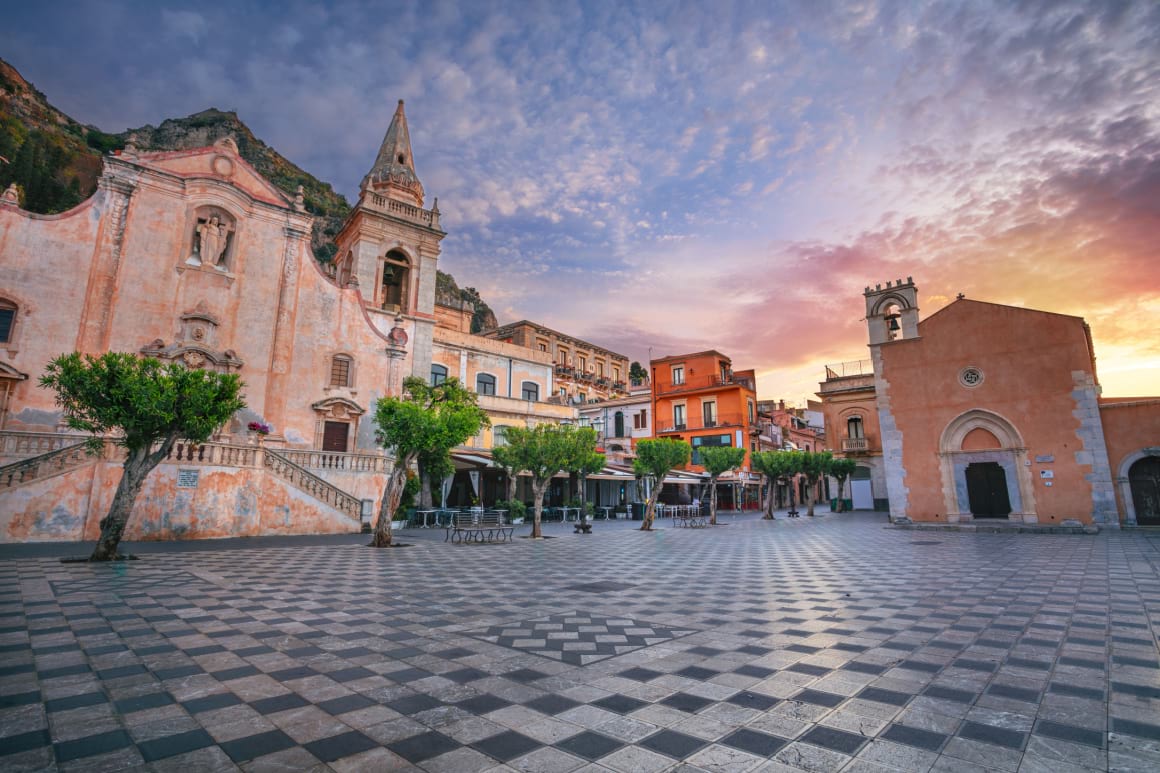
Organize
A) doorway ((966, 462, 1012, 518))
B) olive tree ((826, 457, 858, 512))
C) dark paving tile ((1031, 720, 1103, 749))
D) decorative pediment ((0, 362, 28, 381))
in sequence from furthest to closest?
1. olive tree ((826, 457, 858, 512))
2. doorway ((966, 462, 1012, 518))
3. decorative pediment ((0, 362, 28, 381))
4. dark paving tile ((1031, 720, 1103, 749))

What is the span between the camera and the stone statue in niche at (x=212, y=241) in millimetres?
22312

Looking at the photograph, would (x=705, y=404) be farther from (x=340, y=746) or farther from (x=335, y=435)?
(x=340, y=746)

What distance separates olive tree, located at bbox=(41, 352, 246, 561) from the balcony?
38.2 metres

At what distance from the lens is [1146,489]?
19.2 m

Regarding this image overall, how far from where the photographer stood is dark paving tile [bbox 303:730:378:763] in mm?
3004

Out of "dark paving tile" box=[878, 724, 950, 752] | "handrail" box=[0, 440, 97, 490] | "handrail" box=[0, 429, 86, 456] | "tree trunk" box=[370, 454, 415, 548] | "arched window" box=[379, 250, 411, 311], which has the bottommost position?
"dark paving tile" box=[878, 724, 950, 752]

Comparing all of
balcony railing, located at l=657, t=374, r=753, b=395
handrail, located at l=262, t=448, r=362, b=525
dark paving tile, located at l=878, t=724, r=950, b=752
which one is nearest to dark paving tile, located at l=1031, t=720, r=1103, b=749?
dark paving tile, located at l=878, t=724, r=950, b=752

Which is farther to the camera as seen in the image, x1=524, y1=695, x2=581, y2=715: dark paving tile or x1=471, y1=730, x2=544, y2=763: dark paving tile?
x1=524, y1=695, x2=581, y2=715: dark paving tile

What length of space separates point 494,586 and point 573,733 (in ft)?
19.6

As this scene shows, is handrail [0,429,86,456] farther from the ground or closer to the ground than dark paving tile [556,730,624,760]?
farther from the ground

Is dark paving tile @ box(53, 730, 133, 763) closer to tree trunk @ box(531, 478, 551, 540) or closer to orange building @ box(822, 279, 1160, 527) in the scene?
tree trunk @ box(531, 478, 551, 540)

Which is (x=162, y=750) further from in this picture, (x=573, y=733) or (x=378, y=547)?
(x=378, y=547)

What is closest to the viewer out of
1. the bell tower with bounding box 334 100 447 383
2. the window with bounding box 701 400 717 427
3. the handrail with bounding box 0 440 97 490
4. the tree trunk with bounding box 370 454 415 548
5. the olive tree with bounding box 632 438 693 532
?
the handrail with bounding box 0 440 97 490

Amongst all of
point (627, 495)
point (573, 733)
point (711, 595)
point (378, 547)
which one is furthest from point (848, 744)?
point (627, 495)
